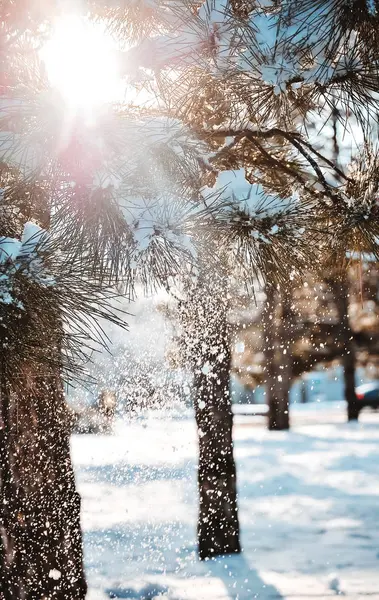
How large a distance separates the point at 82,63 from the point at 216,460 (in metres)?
4.27

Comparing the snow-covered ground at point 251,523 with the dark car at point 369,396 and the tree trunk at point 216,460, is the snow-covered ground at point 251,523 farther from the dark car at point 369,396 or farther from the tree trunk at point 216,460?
the dark car at point 369,396

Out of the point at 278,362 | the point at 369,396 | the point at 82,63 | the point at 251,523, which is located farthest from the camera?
the point at 369,396

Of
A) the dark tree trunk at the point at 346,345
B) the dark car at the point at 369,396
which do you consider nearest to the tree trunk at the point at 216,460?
the dark tree trunk at the point at 346,345

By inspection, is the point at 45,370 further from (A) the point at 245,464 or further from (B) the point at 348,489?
(A) the point at 245,464

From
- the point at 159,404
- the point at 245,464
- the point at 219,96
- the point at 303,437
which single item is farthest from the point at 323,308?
the point at 219,96

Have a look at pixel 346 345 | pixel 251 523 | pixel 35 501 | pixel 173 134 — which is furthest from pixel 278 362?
pixel 173 134

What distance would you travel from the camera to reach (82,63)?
223cm

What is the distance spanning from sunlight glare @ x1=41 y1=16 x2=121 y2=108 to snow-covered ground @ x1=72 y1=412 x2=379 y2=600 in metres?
3.59

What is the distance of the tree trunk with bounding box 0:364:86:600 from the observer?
3775 mm

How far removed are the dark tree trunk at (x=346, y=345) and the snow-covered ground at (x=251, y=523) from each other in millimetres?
2022

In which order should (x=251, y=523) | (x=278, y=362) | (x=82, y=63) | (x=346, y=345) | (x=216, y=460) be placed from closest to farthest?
1. (x=82, y=63)
2. (x=216, y=460)
3. (x=251, y=523)
4. (x=278, y=362)
5. (x=346, y=345)

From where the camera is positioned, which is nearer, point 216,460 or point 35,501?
point 35,501

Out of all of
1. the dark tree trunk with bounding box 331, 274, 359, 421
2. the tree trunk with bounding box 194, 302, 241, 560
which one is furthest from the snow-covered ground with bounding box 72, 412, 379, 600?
the dark tree trunk with bounding box 331, 274, 359, 421

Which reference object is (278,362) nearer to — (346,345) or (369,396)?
(346,345)
